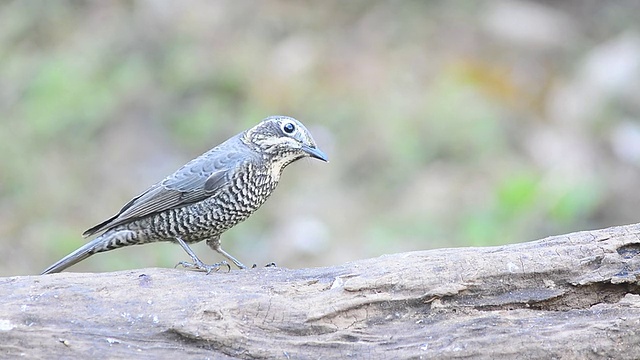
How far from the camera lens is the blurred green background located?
968cm

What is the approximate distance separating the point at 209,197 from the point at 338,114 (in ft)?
19.4

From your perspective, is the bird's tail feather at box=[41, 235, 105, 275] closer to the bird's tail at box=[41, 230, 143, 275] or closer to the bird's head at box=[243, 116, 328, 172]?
the bird's tail at box=[41, 230, 143, 275]

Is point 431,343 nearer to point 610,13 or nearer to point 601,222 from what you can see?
point 601,222

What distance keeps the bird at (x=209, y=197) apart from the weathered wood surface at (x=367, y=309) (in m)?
0.83

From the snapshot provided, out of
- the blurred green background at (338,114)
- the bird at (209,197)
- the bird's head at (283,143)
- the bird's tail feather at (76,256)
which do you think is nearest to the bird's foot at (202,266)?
the bird at (209,197)

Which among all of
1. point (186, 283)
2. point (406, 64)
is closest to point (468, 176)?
point (406, 64)

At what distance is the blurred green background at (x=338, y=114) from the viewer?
9.68m

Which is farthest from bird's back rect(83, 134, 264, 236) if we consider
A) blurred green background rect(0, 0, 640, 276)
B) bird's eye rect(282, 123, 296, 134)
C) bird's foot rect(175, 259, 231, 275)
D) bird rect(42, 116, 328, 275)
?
blurred green background rect(0, 0, 640, 276)

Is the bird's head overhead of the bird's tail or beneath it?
overhead

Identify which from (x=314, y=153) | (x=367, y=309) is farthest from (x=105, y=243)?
(x=367, y=309)

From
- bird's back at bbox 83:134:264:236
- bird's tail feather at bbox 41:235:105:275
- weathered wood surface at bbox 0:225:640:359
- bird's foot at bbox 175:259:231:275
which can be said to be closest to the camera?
weathered wood surface at bbox 0:225:640:359

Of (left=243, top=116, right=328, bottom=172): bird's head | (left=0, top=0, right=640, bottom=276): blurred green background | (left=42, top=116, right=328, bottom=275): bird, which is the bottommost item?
(left=42, top=116, right=328, bottom=275): bird

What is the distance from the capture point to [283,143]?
570 cm

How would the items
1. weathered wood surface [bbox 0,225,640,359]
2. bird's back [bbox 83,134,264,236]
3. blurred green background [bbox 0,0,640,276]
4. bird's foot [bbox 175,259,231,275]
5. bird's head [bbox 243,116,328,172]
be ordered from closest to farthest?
weathered wood surface [bbox 0,225,640,359]
bird's foot [bbox 175,259,231,275]
bird's back [bbox 83,134,264,236]
bird's head [bbox 243,116,328,172]
blurred green background [bbox 0,0,640,276]
